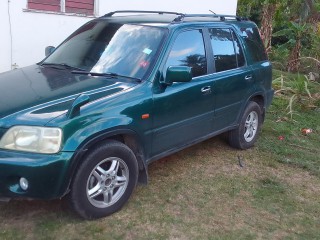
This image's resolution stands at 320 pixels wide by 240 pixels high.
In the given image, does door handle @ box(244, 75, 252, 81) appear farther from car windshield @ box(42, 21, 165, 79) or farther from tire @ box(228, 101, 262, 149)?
car windshield @ box(42, 21, 165, 79)

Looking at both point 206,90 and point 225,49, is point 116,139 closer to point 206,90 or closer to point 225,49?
point 206,90

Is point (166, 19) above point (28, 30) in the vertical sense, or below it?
above

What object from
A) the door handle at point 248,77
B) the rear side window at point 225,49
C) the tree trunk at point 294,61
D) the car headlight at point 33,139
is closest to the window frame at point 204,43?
the rear side window at point 225,49

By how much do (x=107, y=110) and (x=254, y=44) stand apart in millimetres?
2977

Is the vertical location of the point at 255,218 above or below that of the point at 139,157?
below

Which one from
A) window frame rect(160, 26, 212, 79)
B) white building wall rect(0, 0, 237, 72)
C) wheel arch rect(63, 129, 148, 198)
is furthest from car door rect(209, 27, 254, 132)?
white building wall rect(0, 0, 237, 72)

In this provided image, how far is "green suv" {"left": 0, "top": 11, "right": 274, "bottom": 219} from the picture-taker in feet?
10.9

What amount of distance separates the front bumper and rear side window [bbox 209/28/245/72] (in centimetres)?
238

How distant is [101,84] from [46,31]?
4.17 meters

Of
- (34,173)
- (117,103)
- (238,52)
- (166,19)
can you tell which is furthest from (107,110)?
(238,52)

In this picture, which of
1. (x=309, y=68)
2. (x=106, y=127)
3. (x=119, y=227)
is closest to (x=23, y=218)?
(x=119, y=227)

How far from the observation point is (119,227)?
3727 millimetres

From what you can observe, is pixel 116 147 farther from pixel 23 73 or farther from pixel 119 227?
pixel 23 73

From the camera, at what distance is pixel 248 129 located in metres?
5.97
